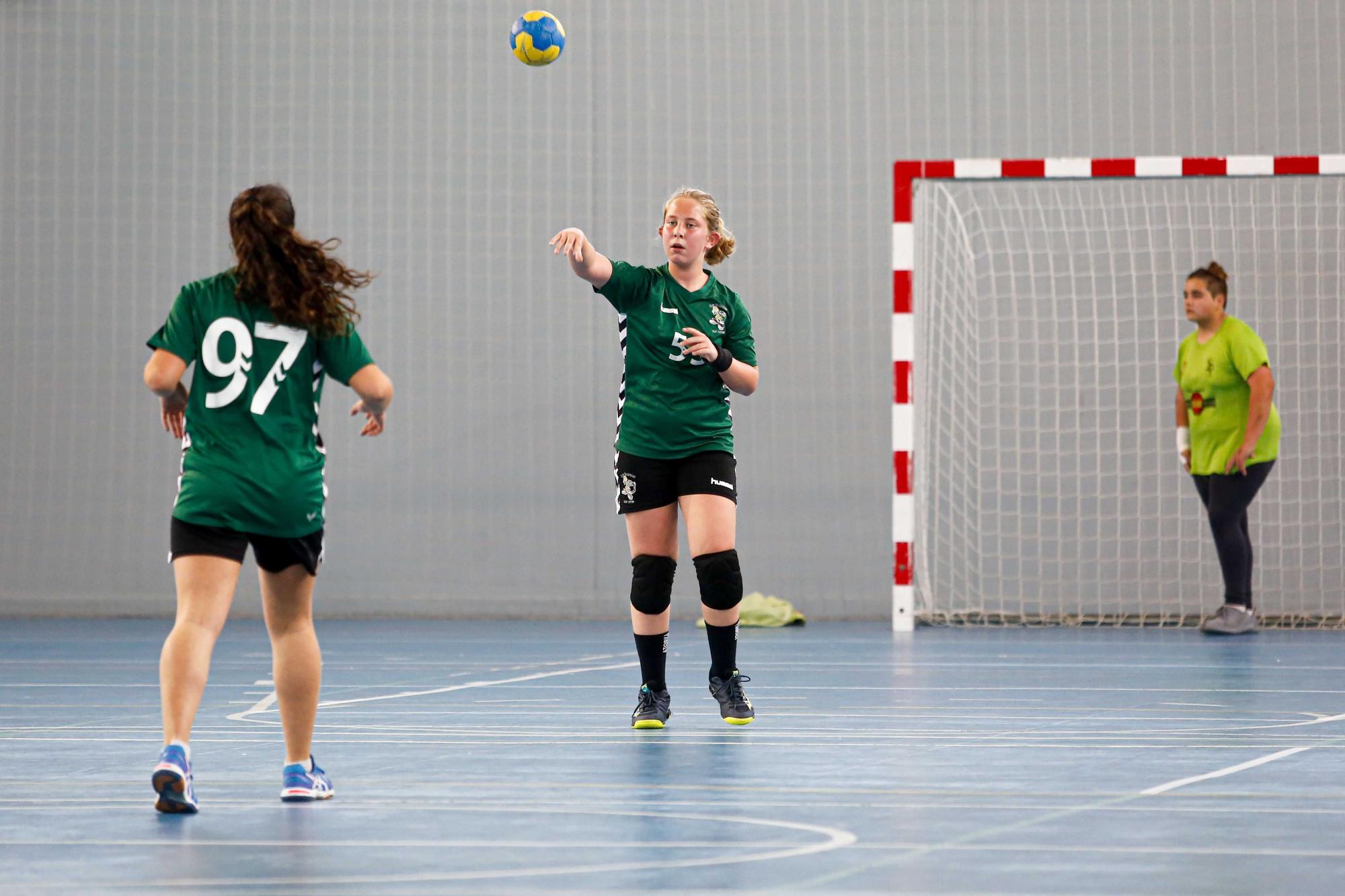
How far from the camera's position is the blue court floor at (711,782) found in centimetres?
318

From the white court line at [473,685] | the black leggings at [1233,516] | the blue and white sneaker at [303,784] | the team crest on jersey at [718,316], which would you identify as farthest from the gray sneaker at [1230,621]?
the blue and white sneaker at [303,784]

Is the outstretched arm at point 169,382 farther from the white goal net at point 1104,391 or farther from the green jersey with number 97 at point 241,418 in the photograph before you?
the white goal net at point 1104,391

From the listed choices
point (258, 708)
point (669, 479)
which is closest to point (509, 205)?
point (258, 708)

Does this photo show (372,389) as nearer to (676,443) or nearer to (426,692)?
(676,443)

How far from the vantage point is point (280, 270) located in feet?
13.3

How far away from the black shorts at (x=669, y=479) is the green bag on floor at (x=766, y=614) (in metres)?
5.39

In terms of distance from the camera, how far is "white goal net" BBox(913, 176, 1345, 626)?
11.4 m

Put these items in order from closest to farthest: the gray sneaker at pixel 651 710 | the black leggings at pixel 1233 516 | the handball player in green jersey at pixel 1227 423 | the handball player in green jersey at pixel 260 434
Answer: the handball player in green jersey at pixel 260 434 < the gray sneaker at pixel 651 710 < the handball player in green jersey at pixel 1227 423 < the black leggings at pixel 1233 516

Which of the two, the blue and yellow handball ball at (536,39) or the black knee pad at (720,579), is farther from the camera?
the blue and yellow handball ball at (536,39)

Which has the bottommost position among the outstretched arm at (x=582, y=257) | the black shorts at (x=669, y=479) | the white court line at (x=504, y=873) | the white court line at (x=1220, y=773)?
the white court line at (x=1220, y=773)

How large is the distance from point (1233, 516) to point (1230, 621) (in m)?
0.62

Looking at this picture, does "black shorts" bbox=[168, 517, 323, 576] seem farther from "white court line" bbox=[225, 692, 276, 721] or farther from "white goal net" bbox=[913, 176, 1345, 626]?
"white goal net" bbox=[913, 176, 1345, 626]

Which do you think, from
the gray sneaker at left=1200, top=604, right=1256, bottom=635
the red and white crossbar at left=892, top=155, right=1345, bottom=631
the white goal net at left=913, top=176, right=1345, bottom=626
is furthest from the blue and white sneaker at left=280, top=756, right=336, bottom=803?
the white goal net at left=913, top=176, right=1345, bottom=626

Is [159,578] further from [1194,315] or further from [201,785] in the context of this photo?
[201,785]
